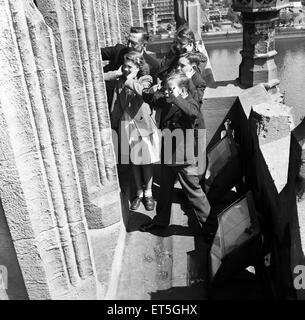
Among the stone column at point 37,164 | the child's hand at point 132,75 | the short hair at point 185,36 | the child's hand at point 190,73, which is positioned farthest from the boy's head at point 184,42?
the stone column at point 37,164

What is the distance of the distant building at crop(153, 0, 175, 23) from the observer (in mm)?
95812

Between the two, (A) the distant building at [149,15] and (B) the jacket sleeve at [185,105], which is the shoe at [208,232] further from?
(A) the distant building at [149,15]

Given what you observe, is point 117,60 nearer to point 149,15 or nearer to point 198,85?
point 198,85

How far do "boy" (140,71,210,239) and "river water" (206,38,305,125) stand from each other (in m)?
10.9

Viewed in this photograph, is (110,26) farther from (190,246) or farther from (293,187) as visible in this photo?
(293,187)

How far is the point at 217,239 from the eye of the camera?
3.50 m

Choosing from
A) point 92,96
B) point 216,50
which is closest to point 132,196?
point 92,96

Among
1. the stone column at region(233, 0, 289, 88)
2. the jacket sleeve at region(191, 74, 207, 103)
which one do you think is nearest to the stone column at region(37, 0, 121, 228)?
the jacket sleeve at region(191, 74, 207, 103)

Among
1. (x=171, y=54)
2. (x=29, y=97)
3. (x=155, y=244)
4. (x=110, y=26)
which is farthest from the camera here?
(x=110, y=26)

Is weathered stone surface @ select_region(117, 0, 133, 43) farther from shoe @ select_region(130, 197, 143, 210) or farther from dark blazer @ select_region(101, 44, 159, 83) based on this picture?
shoe @ select_region(130, 197, 143, 210)

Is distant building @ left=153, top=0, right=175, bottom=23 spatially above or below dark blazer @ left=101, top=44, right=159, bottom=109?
below

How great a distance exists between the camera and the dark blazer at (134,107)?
4.27 m

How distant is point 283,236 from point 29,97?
1951 millimetres

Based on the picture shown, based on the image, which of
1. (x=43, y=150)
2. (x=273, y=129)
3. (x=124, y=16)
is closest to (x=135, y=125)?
(x=273, y=129)
